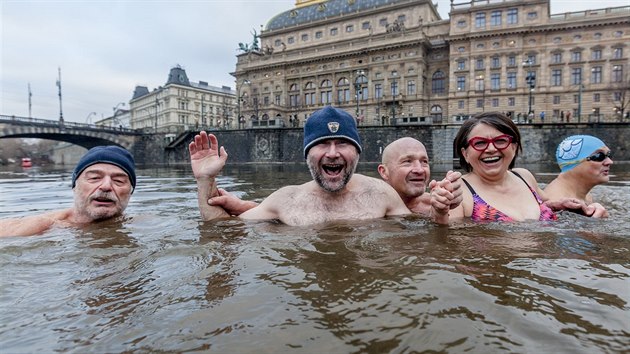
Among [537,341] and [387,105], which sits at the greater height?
[387,105]

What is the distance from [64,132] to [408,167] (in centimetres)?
4535

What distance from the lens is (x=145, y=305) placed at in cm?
161

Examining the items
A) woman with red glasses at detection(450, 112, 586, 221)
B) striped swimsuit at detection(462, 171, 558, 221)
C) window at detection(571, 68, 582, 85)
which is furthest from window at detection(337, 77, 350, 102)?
striped swimsuit at detection(462, 171, 558, 221)

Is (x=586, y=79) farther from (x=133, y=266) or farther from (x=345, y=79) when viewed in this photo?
(x=133, y=266)

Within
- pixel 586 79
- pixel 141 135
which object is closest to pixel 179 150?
pixel 141 135

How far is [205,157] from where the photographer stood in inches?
153

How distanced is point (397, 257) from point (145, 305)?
56.9 inches

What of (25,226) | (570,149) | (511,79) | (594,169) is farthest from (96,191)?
(511,79)

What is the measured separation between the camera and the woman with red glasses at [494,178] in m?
3.24

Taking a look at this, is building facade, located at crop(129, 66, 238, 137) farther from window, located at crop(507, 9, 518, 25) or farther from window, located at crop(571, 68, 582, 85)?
window, located at crop(571, 68, 582, 85)

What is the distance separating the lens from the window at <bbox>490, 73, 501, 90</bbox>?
153 ft

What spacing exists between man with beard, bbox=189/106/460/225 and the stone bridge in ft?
144

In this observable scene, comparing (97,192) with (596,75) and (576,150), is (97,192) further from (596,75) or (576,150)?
(596,75)

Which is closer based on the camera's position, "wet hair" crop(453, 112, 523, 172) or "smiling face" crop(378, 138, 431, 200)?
"wet hair" crop(453, 112, 523, 172)
